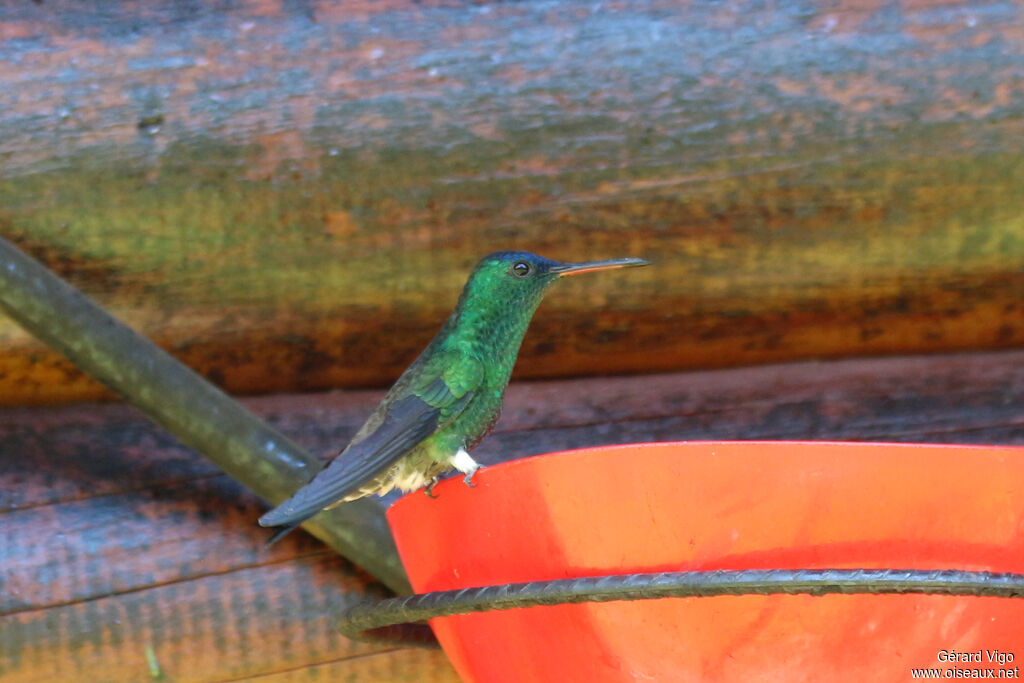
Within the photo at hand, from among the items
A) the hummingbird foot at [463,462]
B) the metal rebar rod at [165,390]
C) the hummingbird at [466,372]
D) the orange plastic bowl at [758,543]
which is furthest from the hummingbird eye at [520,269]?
the orange plastic bowl at [758,543]

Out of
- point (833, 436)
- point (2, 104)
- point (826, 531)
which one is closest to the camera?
point (826, 531)

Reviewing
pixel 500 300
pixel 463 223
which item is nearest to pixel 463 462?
pixel 500 300

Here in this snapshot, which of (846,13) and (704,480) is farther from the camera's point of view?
(846,13)

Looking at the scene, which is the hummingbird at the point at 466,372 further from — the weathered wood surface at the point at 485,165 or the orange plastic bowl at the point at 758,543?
the orange plastic bowl at the point at 758,543

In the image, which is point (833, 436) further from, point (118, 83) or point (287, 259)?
point (118, 83)

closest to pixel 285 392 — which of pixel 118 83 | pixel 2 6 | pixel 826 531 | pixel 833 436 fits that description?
pixel 118 83

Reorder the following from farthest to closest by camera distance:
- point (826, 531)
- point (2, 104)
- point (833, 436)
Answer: point (833, 436) < point (2, 104) < point (826, 531)

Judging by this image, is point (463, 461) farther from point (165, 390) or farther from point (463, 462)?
point (165, 390)
